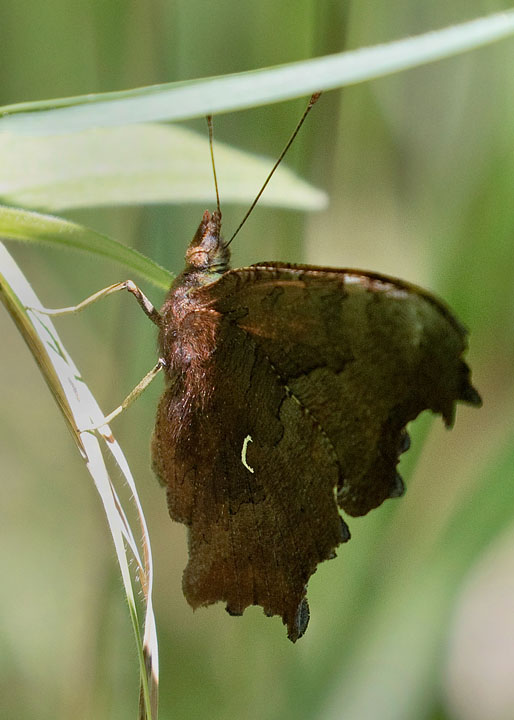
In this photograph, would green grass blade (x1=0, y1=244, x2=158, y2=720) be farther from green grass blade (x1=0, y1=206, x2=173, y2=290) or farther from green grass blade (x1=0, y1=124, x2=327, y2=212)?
green grass blade (x1=0, y1=124, x2=327, y2=212)

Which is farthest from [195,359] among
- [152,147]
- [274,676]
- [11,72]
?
[11,72]

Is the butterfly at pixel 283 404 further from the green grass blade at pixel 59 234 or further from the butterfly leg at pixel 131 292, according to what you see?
the green grass blade at pixel 59 234

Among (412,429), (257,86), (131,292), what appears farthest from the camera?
(412,429)

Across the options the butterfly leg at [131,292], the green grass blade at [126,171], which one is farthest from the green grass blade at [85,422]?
the butterfly leg at [131,292]

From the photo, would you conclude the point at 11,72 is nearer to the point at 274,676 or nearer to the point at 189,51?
the point at 189,51

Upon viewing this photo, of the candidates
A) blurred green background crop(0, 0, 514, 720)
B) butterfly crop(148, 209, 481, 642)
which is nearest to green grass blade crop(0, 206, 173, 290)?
butterfly crop(148, 209, 481, 642)

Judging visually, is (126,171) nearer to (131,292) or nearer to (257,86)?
(131,292)

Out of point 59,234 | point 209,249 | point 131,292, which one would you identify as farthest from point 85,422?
point 209,249
